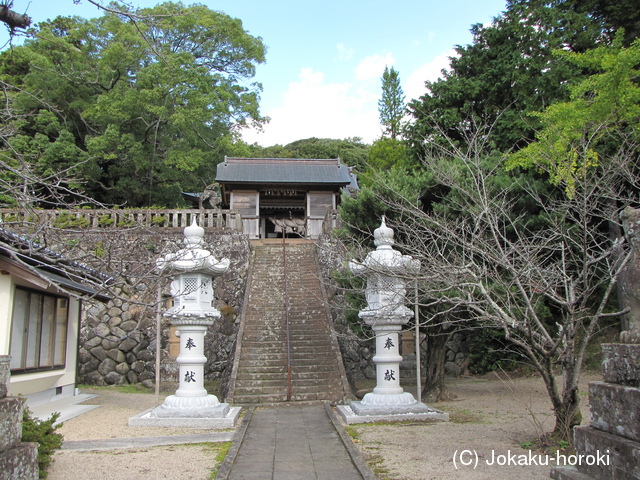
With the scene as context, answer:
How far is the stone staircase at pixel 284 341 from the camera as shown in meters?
10.4

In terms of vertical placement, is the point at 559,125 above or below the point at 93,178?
below

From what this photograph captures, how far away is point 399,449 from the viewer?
20.2 feet

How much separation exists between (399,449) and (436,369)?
456 centimetres

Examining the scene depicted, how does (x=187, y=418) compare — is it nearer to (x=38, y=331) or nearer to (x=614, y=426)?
(x=38, y=331)

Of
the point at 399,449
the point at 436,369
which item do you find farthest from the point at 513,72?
the point at 399,449

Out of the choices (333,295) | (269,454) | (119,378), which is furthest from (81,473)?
(333,295)

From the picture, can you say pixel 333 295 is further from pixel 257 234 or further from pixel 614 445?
pixel 614 445

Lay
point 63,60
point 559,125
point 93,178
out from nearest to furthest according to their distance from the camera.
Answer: point 559,125 < point 63,60 < point 93,178

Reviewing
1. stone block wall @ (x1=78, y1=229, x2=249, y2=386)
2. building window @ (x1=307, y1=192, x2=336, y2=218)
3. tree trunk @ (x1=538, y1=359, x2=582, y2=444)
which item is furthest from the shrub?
building window @ (x1=307, y1=192, x2=336, y2=218)

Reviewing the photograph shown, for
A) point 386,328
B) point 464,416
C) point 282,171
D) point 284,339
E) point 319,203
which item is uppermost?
point 282,171

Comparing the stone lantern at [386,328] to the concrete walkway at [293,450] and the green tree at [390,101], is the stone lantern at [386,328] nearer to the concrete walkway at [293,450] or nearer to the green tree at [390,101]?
the concrete walkway at [293,450]

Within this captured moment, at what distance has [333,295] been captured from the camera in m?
14.9

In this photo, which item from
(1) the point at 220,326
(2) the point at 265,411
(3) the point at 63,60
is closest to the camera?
(2) the point at 265,411

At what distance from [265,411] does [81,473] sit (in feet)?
14.3
